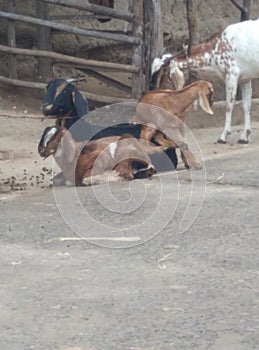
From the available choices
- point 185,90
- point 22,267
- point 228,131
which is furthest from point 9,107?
point 22,267

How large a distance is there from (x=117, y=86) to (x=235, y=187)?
5030 mm

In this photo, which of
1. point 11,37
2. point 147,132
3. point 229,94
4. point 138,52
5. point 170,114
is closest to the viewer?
point 147,132

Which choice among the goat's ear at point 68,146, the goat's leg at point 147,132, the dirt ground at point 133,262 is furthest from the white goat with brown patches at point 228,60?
the goat's ear at point 68,146

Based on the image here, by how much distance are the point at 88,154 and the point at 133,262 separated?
7.44ft

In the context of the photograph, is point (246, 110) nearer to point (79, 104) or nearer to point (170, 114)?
point (170, 114)

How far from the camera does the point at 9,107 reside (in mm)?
12516

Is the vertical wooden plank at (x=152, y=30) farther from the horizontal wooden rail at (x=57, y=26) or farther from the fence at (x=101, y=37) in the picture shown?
the horizontal wooden rail at (x=57, y=26)

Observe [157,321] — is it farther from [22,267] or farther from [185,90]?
[185,90]

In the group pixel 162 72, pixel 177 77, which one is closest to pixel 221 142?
pixel 177 77

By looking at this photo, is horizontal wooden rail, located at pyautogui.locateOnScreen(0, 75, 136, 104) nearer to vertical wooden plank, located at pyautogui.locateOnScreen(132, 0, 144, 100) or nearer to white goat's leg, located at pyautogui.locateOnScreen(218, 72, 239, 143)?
vertical wooden plank, located at pyautogui.locateOnScreen(132, 0, 144, 100)

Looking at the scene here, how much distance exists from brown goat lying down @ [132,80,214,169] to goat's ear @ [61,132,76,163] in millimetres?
728

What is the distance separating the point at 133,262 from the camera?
5.90 m

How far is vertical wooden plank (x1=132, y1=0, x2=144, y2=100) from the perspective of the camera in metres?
11.9

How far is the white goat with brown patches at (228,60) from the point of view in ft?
34.9
